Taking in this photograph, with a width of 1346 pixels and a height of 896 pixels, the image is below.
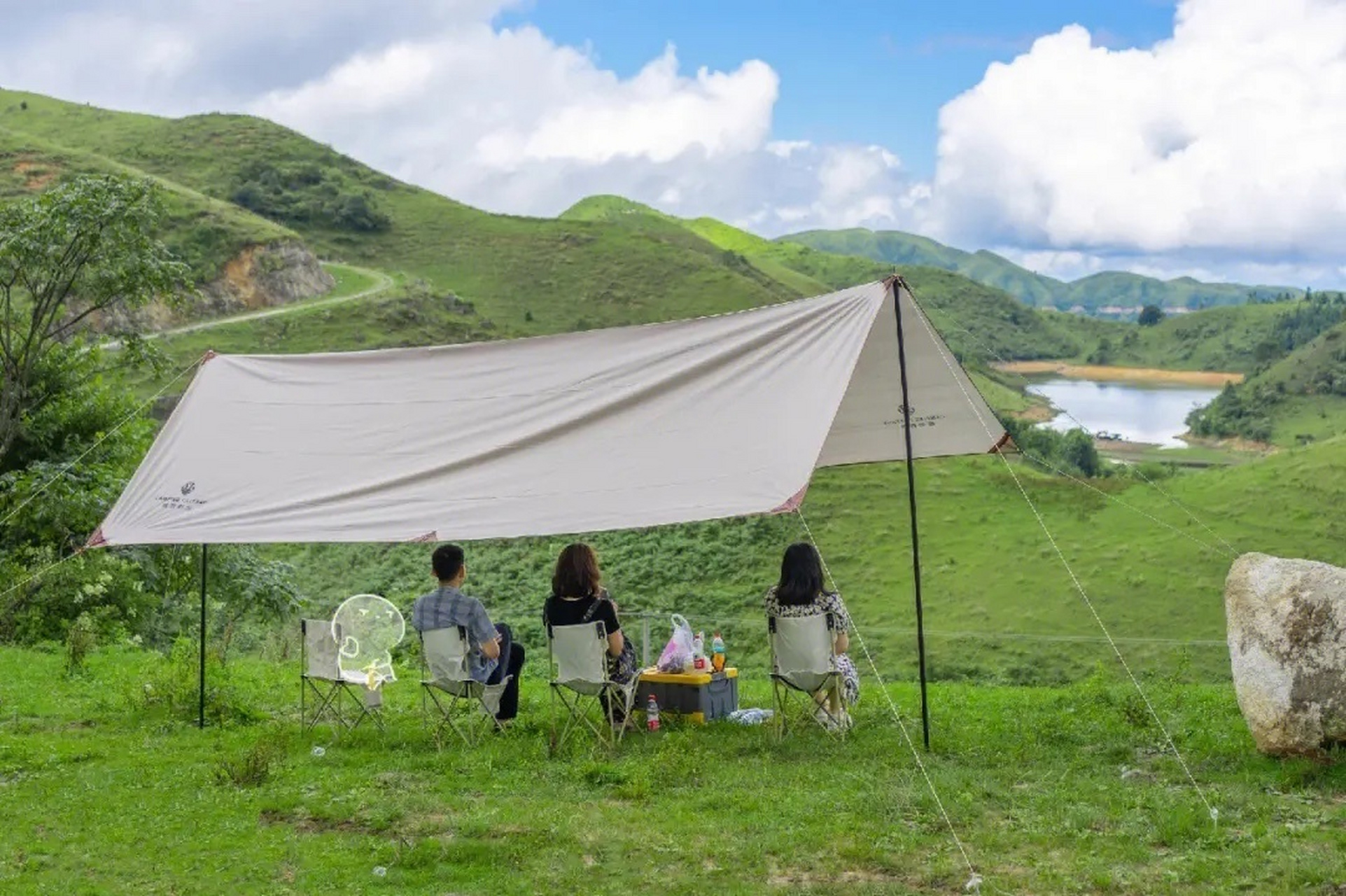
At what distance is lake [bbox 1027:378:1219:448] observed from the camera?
5556 cm

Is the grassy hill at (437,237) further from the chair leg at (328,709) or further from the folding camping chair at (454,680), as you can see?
the folding camping chair at (454,680)

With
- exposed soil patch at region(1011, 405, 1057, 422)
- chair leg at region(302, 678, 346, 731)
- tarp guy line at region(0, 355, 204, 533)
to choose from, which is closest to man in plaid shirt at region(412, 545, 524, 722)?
chair leg at region(302, 678, 346, 731)

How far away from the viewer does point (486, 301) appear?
63.8 meters

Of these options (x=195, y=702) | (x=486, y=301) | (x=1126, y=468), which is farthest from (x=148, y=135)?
(x=195, y=702)

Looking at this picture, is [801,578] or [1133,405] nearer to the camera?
[801,578]

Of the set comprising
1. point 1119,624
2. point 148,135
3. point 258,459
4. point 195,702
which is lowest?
point 1119,624

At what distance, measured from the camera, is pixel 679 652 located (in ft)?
26.2

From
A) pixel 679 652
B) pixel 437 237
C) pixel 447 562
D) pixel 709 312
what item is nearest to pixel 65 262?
pixel 447 562

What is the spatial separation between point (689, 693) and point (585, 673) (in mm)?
947

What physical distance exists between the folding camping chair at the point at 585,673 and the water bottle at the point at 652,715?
264mm

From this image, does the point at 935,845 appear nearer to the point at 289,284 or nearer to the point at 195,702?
the point at 195,702

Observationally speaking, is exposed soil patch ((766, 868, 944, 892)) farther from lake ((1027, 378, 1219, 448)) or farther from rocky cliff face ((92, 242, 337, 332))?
rocky cliff face ((92, 242, 337, 332))

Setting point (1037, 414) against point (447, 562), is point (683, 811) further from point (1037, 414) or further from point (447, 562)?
point (1037, 414)

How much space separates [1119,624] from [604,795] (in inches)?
640
